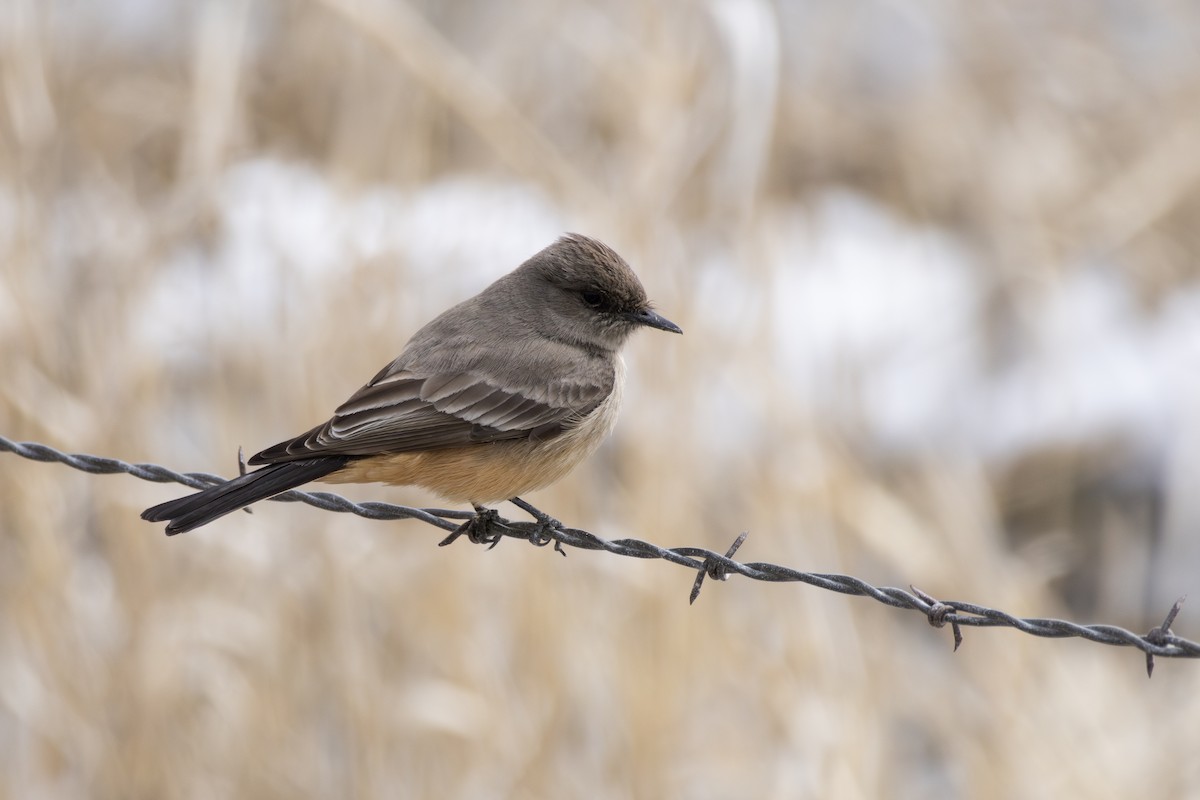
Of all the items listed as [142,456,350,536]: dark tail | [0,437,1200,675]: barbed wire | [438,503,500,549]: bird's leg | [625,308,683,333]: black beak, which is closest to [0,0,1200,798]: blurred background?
[625,308,683,333]: black beak

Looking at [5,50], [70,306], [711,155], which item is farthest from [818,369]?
[5,50]

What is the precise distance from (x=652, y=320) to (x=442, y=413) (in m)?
0.76

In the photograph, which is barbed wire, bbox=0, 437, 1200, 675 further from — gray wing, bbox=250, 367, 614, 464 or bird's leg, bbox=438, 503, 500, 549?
gray wing, bbox=250, 367, 614, 464

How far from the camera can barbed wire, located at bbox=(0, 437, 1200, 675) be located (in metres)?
2.71

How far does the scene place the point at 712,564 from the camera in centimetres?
306

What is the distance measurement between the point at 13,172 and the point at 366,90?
126 cm

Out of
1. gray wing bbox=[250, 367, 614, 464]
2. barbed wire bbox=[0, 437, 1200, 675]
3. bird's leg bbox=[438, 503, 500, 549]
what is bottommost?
barbed wire bbox=[0, 437, 1200, 675]

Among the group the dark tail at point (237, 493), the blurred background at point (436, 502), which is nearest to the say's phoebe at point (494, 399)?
the dark tail at point (237, 493)

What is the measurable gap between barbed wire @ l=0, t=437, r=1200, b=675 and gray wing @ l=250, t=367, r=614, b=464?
0.57 ft

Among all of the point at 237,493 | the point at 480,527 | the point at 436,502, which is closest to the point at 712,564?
the point at 480,527

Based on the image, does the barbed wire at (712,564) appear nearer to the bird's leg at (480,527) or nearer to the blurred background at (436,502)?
the bird's leg at (480,527)

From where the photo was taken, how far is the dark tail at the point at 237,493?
3.00 meters

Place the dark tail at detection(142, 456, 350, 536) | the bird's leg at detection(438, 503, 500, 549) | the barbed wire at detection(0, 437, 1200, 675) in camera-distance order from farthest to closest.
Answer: the bird's leg at detection(438, 503, 500, 549), the dark tail at detection(142, 456, 350, 536), the barbed wire at detection(0, 437, 1200, 675)

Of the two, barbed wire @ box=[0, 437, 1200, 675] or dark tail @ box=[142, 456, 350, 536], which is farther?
dark tail @ box=[142, 456, 350, 536]
